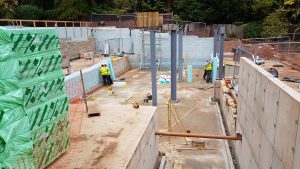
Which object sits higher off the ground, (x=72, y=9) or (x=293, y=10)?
(x=72, y=9)

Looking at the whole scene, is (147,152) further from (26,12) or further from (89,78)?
(26,12)

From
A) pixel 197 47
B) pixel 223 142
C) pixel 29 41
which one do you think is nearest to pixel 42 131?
pixel 29 41

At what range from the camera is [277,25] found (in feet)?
108

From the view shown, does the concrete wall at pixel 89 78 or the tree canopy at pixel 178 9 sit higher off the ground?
the tree canopy at pixel 178 9

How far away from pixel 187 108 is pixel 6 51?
12.4m

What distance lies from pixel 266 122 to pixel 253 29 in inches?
1332

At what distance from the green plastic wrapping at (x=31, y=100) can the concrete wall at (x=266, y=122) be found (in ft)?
13.3

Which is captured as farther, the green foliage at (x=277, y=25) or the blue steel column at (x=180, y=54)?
the green foliage at (x=277, y=25)

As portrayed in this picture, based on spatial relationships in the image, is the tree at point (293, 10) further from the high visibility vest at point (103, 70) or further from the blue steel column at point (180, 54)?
the high visibility vest at point (103, 70)

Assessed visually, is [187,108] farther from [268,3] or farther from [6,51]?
[268,3]

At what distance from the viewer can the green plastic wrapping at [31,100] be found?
390cm

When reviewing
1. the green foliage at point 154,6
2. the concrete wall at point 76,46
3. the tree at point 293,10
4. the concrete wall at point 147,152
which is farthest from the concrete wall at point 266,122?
the green foliage at point 154,6

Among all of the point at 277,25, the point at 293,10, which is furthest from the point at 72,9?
the point at 293,10

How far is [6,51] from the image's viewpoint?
3967mm
